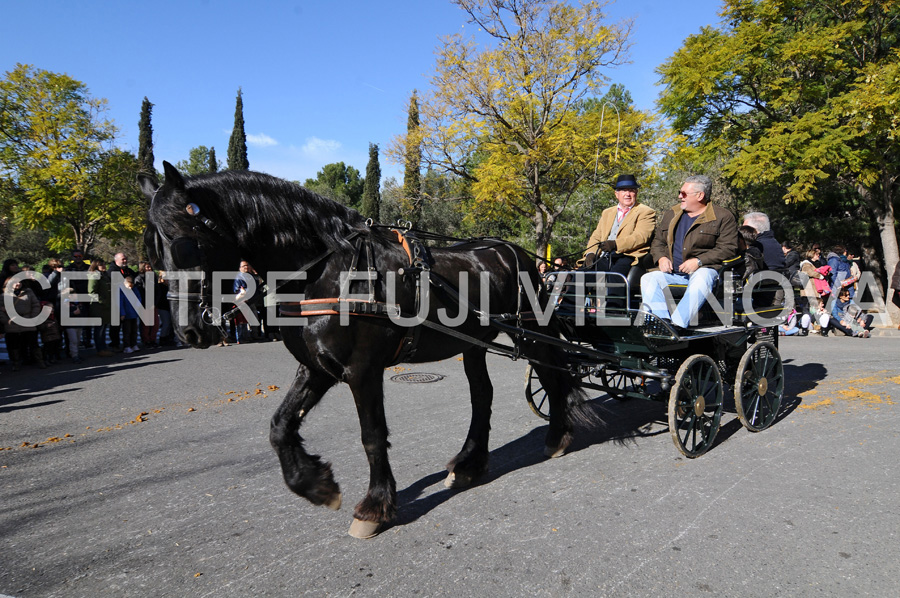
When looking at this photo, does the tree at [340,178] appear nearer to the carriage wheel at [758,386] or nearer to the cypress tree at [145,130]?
the cypress tree at [145,130]

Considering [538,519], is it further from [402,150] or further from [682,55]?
[402,150]

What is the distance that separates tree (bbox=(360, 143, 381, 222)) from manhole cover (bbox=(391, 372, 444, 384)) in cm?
3342

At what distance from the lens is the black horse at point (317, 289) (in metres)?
3.09

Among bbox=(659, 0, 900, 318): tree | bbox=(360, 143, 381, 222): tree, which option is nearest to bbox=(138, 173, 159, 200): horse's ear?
bbox=(659, 0, 900, 318): tree

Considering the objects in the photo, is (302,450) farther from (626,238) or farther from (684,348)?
(626,238)

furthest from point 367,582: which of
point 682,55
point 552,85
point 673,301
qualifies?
point 682,55

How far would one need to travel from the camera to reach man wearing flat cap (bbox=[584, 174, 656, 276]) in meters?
5.55

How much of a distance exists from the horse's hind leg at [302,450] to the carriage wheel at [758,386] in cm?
354

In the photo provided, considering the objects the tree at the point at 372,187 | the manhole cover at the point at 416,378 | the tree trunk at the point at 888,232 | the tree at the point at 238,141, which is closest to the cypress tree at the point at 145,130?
the tree at the point at 238,141

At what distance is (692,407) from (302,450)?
306 centimetres

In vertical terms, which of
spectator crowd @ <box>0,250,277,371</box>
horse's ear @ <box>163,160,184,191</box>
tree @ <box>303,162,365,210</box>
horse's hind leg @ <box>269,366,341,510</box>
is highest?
tree @ <box>303,162,365,210</box>

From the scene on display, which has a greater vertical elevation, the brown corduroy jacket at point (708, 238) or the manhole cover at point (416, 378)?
the brown corduroy jacket at point (708, 238)

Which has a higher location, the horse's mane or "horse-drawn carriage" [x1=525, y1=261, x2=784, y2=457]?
the horse's mane

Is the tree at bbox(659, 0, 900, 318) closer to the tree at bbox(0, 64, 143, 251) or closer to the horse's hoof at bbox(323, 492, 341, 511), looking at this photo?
the horse's hoof at bbox(323, 492, 341, 511)
